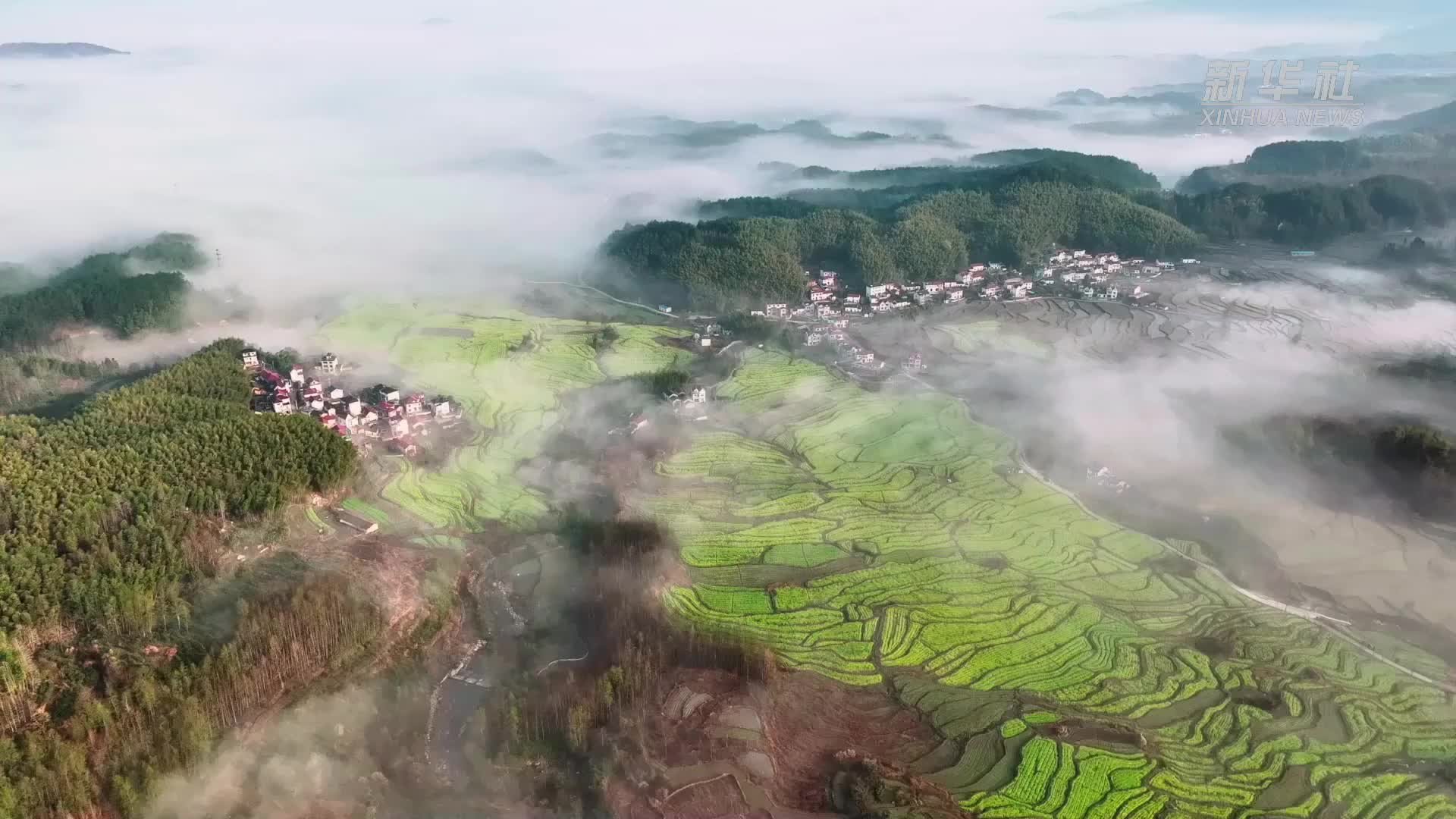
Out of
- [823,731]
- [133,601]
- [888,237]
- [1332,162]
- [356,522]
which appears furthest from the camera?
[1332,162]

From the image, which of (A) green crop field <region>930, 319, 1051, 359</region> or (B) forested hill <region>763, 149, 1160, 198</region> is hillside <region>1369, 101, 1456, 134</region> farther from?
(A) green crop field <region>930, 319, 1051, 359</region>

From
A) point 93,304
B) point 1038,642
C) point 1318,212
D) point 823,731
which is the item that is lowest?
point 823,731

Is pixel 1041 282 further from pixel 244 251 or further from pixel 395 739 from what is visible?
pixel 244 251

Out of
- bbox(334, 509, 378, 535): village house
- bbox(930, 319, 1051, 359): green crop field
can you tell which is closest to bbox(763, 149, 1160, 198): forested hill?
bbox(930, 319, 1051, 359): green crop field

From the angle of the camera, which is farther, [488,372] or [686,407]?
[488,372]

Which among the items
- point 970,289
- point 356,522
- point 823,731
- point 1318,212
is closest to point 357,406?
point 356,522

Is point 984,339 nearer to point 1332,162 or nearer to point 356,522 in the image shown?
point 356,522

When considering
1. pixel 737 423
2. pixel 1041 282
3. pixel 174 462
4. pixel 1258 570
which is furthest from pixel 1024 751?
pixel 1041 282
